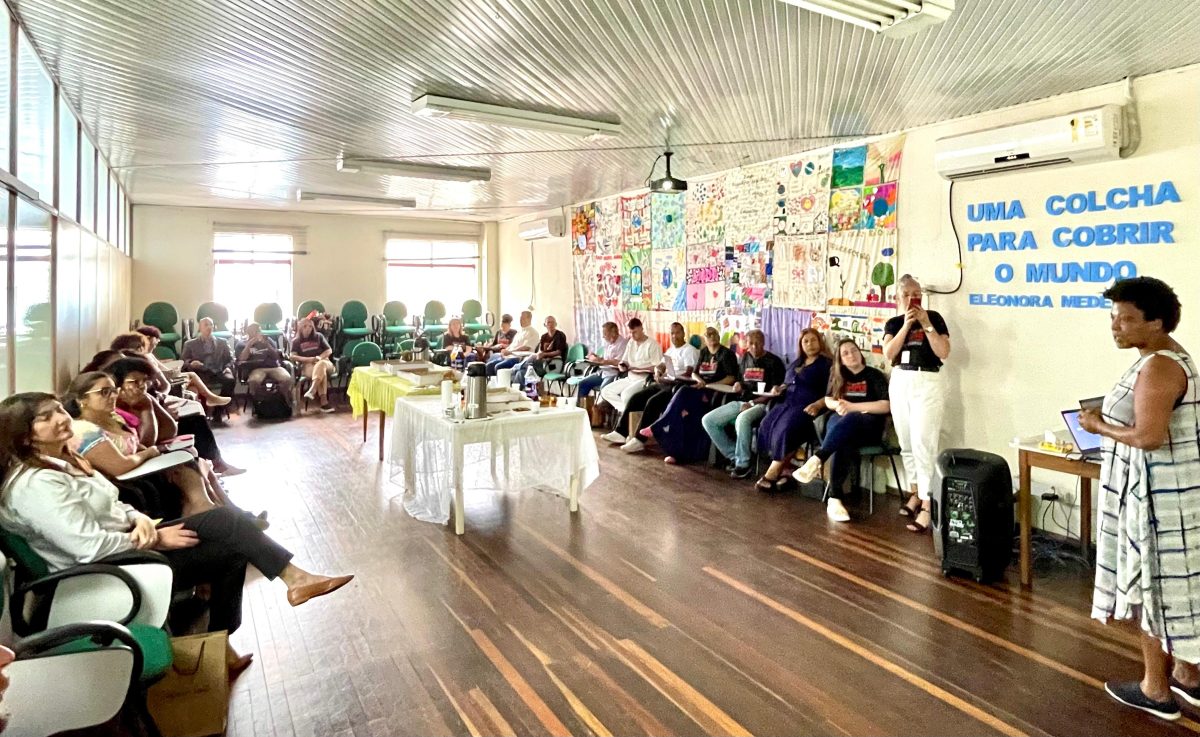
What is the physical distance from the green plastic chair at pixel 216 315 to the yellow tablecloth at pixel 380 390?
4.24 m

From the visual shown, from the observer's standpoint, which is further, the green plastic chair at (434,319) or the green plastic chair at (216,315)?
the green plastic chair at (434,319)

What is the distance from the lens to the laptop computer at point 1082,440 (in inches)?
130

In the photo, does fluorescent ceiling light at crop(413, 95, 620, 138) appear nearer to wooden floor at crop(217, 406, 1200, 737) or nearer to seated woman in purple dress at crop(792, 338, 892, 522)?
seated woman in purple dress at crop(792, 338, 892, 522)

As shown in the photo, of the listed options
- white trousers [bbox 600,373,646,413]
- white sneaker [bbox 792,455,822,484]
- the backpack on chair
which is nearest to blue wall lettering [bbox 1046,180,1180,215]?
white sneaker [bbox 792,455,822,484]

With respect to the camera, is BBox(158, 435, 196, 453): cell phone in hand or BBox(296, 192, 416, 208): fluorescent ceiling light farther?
BBox(296, 192, 416, 208): fluorescent ceiling light

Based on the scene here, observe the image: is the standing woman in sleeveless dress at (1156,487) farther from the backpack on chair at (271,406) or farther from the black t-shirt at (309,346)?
the black t-shirt at (309,346)

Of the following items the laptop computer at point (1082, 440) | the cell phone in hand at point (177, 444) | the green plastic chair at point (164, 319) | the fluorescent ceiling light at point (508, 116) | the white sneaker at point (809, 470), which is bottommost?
the white sneaker at point (809, 470)

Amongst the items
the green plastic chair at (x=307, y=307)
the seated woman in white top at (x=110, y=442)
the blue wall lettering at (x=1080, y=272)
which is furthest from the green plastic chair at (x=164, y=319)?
the blue wall lettering at (x=1080, y=272)

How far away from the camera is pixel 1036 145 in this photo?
160 inches

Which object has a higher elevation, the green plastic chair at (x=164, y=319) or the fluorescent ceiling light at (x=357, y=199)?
the fluorescent ceiling light at (x=357, y=199)

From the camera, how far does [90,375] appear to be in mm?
3100

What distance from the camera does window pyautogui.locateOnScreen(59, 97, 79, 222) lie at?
4.27 m

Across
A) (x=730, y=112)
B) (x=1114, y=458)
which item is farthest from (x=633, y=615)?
(x=730, y=112)

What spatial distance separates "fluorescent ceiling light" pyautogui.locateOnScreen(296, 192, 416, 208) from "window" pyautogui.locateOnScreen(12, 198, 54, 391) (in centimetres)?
474
